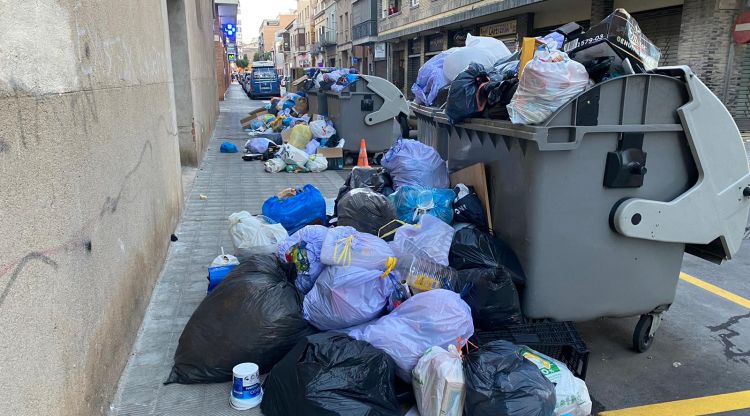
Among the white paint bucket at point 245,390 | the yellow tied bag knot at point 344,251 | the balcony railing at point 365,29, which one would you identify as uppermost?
the balcony railing at point 365,29

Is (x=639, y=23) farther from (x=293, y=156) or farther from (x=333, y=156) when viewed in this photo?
(x=293, y=156)

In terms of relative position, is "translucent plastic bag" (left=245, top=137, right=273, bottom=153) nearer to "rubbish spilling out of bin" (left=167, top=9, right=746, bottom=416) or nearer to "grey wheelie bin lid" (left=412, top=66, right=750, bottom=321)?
"rubbish spilling out of bin" (left=167, top=9, right=746, bottom=416)

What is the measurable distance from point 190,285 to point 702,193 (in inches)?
139

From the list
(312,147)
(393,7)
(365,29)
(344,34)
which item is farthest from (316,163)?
(344,34)

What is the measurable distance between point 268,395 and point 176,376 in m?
0.61

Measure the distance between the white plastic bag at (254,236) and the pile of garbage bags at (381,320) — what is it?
12 millimetres

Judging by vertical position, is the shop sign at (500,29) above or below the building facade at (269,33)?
below

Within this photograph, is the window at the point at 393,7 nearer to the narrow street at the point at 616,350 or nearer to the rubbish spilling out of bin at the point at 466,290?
the narrow street at the point at 616,350

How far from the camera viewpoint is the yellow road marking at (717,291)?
403 centimetres

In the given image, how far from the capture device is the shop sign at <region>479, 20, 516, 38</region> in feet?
62.4

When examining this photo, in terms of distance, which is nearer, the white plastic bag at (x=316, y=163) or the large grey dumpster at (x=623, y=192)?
the large grey dumpster at (x=623, y=192)

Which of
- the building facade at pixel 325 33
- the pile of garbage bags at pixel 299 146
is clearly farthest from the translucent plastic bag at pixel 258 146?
the building facade at pixel 325 33

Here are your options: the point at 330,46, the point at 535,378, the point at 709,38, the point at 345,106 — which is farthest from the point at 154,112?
the point at 330,46

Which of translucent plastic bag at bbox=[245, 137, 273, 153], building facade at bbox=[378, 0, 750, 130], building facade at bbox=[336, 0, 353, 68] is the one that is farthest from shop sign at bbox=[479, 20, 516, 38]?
building facade at bbox=[336, 0, 353, 68]
